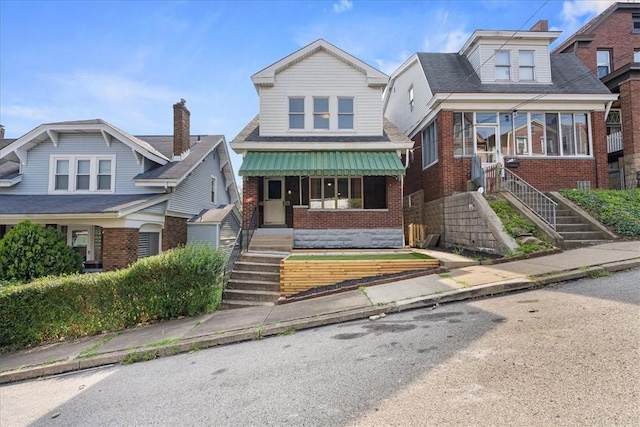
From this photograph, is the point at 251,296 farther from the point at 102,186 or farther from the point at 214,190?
the point at 214,190

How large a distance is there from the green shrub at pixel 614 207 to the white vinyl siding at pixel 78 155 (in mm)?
15446

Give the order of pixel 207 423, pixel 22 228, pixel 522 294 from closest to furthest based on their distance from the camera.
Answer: pixel 207 423 < pixel 522 294 < pixel 22 228

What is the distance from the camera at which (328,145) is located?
1335cm

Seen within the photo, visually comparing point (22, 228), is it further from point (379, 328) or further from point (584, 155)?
point (584, 155)

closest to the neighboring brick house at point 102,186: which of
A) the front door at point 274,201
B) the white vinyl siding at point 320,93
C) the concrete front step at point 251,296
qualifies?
the front door at point 274,201

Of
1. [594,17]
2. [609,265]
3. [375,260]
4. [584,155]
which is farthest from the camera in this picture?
[594,17]

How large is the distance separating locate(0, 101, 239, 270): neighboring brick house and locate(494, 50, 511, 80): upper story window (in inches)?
550

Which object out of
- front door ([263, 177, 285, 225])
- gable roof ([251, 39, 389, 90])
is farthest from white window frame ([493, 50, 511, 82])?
front door ([263, 177, 285, 225])

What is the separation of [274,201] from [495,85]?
34.5ft

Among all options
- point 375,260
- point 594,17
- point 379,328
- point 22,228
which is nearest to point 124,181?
point 22,228

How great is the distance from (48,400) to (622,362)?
6683mm

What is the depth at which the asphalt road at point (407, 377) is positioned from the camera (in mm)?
2934

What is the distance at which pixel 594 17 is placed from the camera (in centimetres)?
2041

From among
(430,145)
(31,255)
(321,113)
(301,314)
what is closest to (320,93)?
(321,113)
